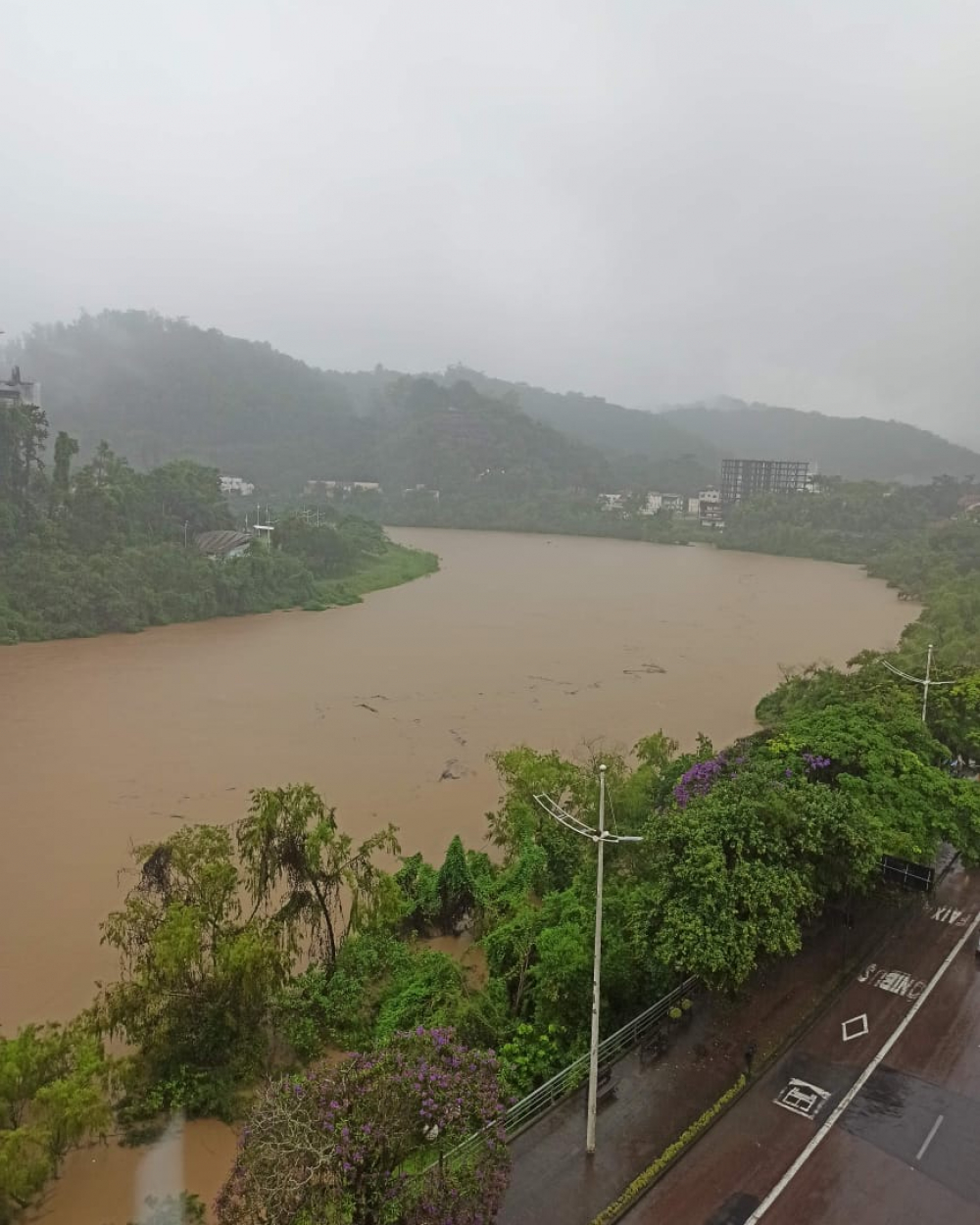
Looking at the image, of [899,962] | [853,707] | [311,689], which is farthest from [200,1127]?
[311,689]

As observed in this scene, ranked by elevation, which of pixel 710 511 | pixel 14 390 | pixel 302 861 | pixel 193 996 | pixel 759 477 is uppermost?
pixel 14 390

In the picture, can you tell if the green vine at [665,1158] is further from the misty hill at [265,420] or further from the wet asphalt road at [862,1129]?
the misty hill at [265,420]

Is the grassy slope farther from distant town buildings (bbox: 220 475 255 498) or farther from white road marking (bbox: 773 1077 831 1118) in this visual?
white road marking (bbox: 773 1077 831 1118)

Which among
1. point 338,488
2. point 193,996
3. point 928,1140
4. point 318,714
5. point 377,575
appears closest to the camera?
point 928,1140

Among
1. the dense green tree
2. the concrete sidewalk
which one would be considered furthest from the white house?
the concrete sidewalk

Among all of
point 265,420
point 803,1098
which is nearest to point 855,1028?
point 803,1098

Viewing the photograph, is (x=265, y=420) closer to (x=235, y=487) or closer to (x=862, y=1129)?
(x=235, y=487)
